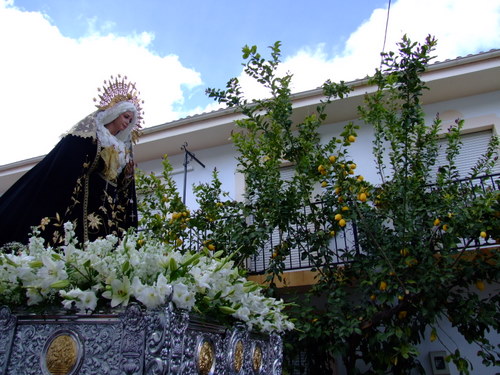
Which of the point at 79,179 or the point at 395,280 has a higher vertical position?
the point at 79,179

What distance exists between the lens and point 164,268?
1.43 meters

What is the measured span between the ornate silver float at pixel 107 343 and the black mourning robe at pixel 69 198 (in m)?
1.11

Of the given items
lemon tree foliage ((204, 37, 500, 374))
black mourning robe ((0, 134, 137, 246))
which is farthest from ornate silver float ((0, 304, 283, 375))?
lemon tree foliage ((204, 37, 500, 374))

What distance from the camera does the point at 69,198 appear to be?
267cm

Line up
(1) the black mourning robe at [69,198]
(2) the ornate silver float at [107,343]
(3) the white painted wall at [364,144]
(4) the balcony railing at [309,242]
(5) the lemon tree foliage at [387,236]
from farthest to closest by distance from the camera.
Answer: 1. (3) the white painted wall at [364,144]
2. (4) the balcony railing at [309,242]
3. (5) the lemon tree foliage at [387,236]
4. (1) the black mourning robe at [69,198]
5. (2) the ornate silver float at [107,343]

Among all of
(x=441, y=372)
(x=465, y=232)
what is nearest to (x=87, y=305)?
(x=465, y=232)

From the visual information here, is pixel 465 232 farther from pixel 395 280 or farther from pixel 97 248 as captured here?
pixel 97 248

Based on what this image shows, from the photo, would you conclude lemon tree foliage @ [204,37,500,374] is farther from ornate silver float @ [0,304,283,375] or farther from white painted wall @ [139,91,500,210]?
ornate silver float @ [0,304,283,375]

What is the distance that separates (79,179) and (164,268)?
1615 mm

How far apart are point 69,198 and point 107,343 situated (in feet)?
5.42

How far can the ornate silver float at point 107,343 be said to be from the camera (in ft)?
4.00

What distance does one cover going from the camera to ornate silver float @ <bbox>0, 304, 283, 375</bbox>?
1.22m

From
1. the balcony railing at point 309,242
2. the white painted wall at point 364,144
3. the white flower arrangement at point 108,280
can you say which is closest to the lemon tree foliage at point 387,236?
the balcony railing at point 309,242

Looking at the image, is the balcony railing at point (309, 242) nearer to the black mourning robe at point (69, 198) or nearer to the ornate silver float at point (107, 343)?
the black mourning robe at point (69, 198)
